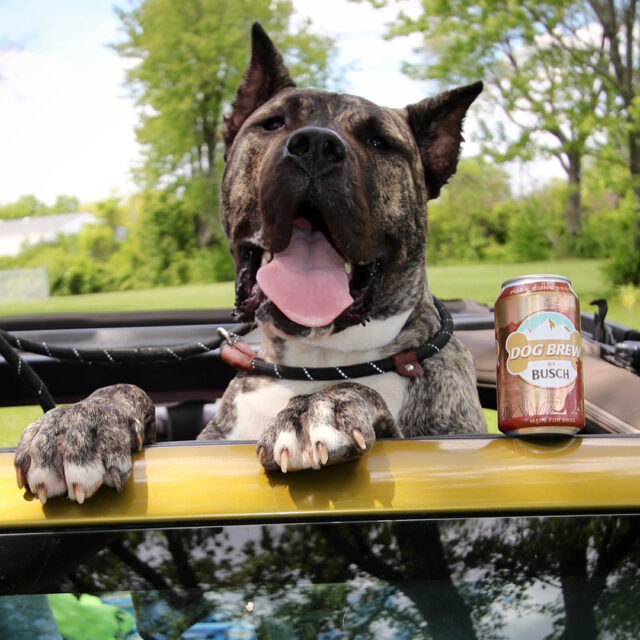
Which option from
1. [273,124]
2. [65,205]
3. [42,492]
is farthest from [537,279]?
[65,205]

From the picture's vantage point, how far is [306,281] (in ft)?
7.26

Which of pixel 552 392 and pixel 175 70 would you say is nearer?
pixel 552 392

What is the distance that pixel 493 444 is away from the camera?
4.67 ft

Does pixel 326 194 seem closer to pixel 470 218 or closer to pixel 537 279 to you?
pixel 537 279

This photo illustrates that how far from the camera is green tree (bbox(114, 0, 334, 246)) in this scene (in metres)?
32.0

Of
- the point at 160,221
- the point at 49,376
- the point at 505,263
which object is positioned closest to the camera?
the point at 49,376

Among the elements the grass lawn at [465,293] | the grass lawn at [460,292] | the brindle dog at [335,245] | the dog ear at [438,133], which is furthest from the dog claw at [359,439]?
the grass lawn at [460,292]

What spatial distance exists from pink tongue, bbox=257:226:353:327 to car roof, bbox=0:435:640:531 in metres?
0.80

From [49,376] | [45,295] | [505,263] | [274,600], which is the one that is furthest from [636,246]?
[45,295]

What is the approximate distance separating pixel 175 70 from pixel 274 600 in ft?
109

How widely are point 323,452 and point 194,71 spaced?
33.2 metres

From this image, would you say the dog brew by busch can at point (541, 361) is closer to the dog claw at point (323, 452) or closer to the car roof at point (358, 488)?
the car roof at point (358, 488)

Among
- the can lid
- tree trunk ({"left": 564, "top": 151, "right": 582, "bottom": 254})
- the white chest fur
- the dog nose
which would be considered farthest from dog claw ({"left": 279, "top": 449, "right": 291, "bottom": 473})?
tree trunk ({"left": 564, "top": 151, "right": 582, "bottom": 254})

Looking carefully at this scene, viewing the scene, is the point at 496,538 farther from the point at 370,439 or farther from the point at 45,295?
the point at 45,295
